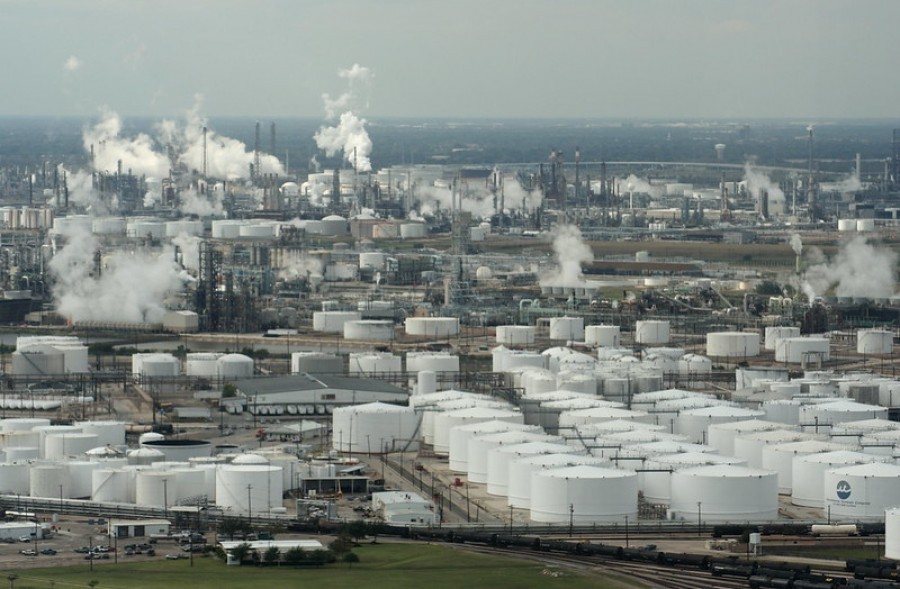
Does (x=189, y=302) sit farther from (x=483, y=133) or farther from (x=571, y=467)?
(x=483, y=133)

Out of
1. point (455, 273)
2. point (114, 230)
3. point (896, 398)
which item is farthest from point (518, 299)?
point (114, 230)

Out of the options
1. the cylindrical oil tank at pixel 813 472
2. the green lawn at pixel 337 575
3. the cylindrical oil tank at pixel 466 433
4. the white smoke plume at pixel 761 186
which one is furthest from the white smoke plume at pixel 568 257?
the green lawn at pixel 337 575

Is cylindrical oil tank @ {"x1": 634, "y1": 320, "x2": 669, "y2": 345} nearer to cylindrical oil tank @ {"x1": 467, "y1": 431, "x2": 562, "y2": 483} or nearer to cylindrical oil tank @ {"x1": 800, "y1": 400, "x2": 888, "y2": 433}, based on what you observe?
cylindrical oil tank @ {"x1": 800, "y1": 400, "x2": 888, "y2": 433}

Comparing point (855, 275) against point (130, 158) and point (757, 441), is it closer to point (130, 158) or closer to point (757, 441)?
point (757, 441)

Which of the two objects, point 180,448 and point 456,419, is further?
point 456,419

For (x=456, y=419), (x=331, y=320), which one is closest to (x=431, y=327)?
(x=331, y=320)

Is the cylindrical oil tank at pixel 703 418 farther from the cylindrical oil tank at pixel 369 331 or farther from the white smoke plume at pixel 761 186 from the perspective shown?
the white smoke plume at pixel 761 186

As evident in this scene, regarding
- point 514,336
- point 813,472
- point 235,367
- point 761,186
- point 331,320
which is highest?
point 761,186

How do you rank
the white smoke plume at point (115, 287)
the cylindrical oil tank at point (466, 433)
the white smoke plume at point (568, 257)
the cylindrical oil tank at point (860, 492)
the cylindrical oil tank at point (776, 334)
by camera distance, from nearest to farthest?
the cylindrical oil tank at point (860, 492), the cylindrical oil tank at point (466, 433), the cylindrical oil tank at point (776, 334), the white smoke plume at point (115, 287), the white smoke plume at point (568, 257)
